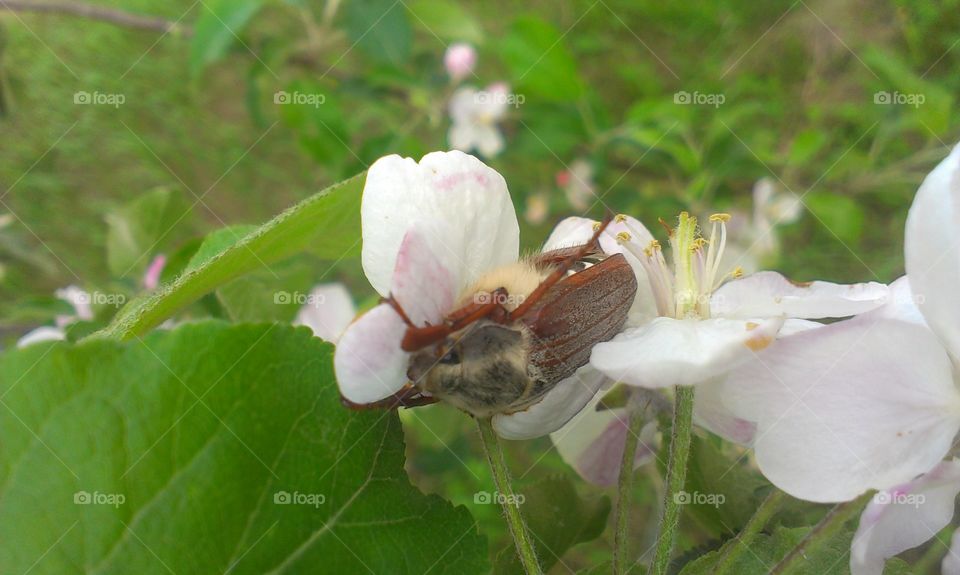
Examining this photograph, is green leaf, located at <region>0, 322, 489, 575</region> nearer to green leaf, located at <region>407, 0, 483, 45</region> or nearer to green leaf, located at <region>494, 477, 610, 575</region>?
green leaf, located at <region>494, 477, 610, 575</region>

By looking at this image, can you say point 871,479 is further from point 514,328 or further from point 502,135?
point 502,135

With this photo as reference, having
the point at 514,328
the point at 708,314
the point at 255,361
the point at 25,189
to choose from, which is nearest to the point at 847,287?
the point at 708,314

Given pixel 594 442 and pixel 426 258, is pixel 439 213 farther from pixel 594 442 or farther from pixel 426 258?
pixel 594 442

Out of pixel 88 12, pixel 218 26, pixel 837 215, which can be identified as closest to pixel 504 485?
pixel 218 26
